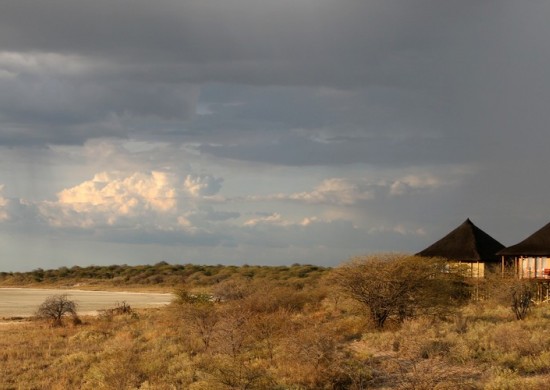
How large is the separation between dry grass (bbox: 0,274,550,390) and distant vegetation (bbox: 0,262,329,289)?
58.8 metres

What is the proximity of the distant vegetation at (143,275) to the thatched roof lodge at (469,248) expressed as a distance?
40.7 meters

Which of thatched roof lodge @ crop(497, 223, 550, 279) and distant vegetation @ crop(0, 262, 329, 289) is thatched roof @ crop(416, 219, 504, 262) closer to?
thatched roof lodge @ crop(497, 223, 550, 279)

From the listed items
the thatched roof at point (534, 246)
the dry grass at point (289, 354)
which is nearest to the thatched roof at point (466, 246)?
the thatched roof at point (534, 246)

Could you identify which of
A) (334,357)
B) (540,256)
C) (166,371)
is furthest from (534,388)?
(540,256)

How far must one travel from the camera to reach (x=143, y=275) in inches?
4186

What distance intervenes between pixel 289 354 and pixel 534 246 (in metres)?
27.2

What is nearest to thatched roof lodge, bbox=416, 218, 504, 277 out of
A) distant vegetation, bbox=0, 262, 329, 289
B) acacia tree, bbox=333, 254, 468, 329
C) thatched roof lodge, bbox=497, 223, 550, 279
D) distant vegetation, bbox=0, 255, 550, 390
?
thatched roof lodge, bbox=497, 223, 550, 279

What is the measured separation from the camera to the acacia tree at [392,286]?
95.1 feet

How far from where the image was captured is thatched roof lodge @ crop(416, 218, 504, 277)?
4700cm

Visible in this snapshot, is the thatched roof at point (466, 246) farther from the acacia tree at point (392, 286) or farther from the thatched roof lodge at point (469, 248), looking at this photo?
the acacia tree at point (392, 286)

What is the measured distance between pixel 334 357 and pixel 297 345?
1255 mm

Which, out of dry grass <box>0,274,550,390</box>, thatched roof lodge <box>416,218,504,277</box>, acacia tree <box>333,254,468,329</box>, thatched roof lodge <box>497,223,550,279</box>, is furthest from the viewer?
thatched roof lodge <box>416,218,504,277</box>

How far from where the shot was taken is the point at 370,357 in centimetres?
2178

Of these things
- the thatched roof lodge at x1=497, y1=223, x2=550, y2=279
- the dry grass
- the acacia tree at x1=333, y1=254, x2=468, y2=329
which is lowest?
the dry grass
